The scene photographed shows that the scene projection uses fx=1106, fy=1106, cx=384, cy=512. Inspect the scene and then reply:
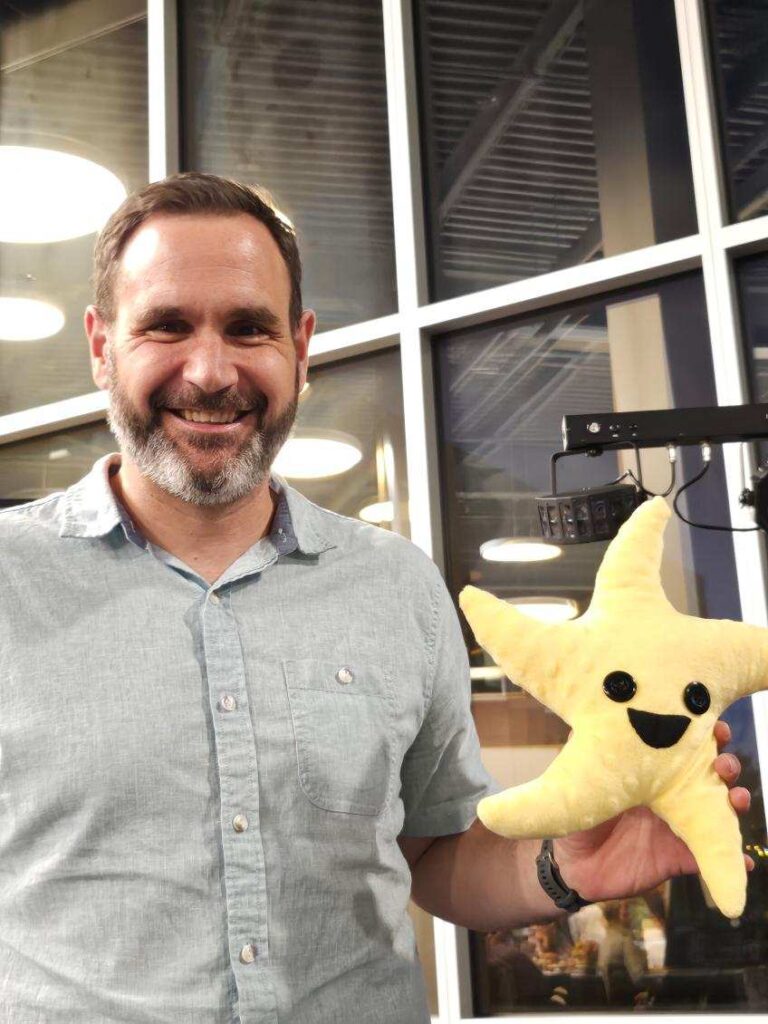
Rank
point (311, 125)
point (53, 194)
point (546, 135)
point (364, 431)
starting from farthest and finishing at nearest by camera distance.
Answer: point (53, 194), point (311, 125), point (364, 431), point (546, 135)

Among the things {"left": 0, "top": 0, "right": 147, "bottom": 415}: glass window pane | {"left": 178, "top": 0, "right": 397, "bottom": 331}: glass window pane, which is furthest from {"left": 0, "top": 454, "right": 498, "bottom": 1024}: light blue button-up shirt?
{"left": 0, "top": 0, "right": 147, "bottom": 415}: glass window pane

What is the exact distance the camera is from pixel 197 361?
49.6 inches

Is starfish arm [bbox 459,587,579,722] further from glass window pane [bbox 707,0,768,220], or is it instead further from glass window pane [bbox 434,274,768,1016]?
glass window pane [bbox 707,0,768,220]

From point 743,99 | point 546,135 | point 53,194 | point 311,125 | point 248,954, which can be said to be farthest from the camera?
point 53,194

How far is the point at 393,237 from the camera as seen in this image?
2.65 metres

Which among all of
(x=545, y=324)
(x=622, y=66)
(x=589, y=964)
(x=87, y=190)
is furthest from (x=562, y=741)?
(x=87, y=190)

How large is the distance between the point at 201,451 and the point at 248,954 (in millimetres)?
539

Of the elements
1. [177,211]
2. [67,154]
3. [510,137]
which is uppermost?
[67,154]

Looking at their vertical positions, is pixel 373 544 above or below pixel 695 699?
above

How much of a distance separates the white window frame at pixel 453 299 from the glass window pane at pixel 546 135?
61mm

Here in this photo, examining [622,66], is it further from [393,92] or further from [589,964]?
[589,964]

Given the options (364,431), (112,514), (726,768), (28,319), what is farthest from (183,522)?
(28,319)

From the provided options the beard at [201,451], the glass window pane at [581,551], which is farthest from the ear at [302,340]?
the glass window pane at [581,551]

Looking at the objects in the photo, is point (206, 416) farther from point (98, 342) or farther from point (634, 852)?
point (634, 852)
